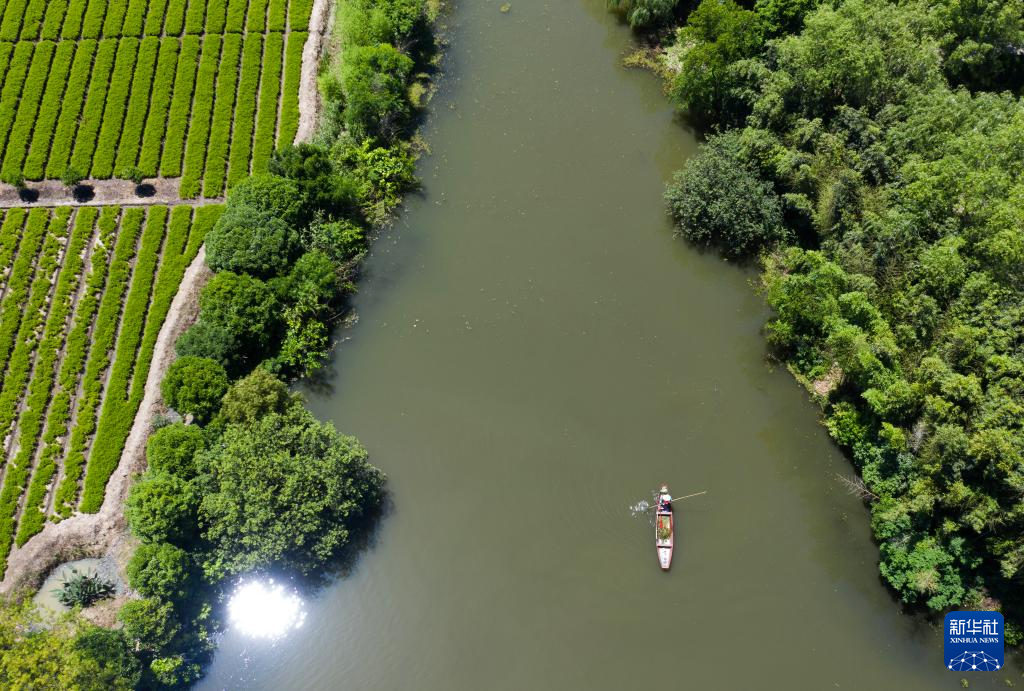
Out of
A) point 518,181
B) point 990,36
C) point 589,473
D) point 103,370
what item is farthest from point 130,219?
point 990,36

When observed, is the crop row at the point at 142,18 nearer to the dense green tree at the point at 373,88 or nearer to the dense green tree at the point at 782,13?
the dense green tree at the point at 373,88

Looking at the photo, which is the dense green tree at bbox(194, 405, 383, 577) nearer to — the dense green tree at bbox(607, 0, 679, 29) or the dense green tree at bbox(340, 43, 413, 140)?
the dense green tree at bbox(340, 43, 413, 140)

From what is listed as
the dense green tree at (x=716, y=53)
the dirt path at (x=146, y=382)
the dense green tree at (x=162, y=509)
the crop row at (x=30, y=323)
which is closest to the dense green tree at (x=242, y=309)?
the dirt path at (x=146, y=382)

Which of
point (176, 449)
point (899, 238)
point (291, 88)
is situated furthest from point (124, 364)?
point (899, 238)

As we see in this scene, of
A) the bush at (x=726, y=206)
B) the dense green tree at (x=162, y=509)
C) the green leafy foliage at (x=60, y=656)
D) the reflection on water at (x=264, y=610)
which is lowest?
the reflection on water at (x=264, y=610)

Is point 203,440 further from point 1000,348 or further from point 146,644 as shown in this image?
point 1000,348

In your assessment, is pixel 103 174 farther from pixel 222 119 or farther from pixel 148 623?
pixel 148 623

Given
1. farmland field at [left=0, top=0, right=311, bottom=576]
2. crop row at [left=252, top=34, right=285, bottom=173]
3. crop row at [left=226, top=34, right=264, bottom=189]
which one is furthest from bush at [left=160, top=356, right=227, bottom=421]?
crop row at [left=252, top=34, right=285, bottom=173]
